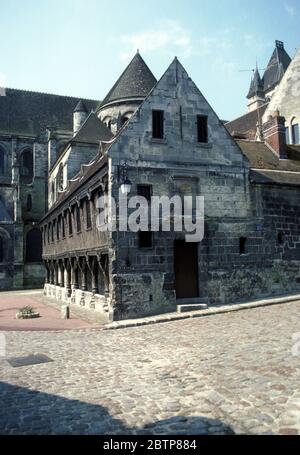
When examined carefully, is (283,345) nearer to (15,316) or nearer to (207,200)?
(207,200)

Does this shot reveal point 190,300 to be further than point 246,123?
No

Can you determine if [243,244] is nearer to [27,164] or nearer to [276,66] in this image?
[27,164]

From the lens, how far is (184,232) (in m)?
13.9

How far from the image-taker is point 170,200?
1382 centimetres

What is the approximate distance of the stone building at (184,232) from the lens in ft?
43.1

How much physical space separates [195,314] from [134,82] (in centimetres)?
2472

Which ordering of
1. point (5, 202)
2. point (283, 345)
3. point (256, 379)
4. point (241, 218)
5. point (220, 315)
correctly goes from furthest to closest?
point (5, 202) → point (241, 218) → point (220, 315) → point (283, 345) → point (256, 379)

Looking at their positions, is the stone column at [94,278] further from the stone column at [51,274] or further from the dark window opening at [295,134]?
the dark window opening at [295,134]

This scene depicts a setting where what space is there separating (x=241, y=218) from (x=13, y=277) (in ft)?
81.3

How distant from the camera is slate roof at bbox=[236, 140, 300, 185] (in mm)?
15500

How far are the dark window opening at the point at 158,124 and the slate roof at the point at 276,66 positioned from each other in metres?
38.5

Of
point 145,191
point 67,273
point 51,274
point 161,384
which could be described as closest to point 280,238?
point 145,191

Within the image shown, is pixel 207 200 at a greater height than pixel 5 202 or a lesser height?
lesser

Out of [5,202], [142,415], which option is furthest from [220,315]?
[5,202]
